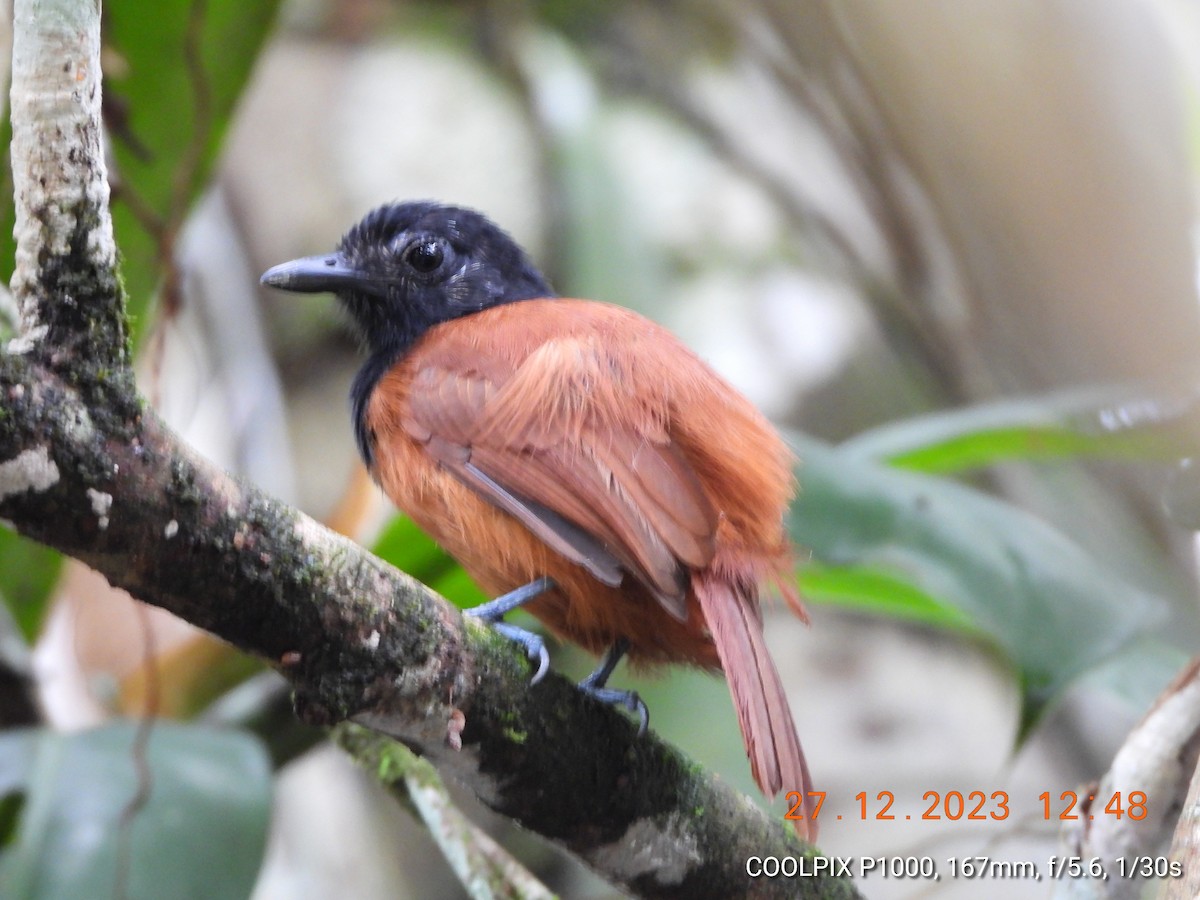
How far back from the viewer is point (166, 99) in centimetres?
256

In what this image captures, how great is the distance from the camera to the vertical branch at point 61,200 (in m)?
1.05

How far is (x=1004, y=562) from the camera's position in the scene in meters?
2.24

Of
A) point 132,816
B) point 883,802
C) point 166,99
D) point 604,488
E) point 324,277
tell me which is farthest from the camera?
point 883,802

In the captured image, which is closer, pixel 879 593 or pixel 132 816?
pixel 132 816

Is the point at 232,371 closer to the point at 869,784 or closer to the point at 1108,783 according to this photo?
the point at 869,784

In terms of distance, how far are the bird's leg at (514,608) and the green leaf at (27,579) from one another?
1218mm

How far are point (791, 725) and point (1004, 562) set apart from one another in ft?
2.84

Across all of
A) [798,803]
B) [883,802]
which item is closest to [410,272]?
[798,803]

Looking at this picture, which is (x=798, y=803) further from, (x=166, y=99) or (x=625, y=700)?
(x=166, y=99)

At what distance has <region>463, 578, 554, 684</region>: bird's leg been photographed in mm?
1512

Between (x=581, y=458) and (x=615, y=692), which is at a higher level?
(x=581, y=458)

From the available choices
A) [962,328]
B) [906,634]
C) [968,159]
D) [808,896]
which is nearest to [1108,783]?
[808,896]

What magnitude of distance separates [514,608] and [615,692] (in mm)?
192

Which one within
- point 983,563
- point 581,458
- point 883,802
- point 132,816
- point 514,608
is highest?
point 581,458
